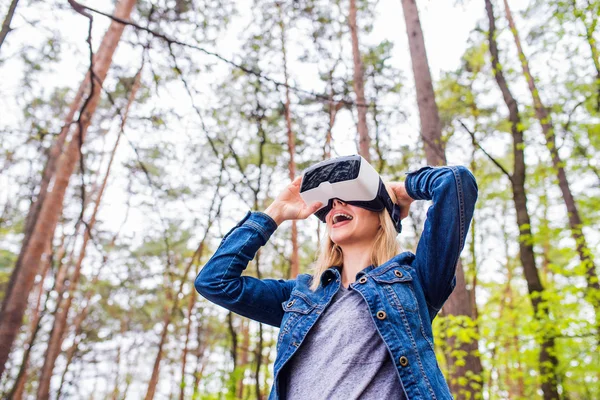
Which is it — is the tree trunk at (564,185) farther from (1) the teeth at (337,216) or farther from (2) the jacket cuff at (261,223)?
(2) the jacket cuff at (261,223)

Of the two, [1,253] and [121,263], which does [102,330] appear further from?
[1,253]

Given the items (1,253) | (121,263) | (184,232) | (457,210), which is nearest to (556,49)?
(457,210)

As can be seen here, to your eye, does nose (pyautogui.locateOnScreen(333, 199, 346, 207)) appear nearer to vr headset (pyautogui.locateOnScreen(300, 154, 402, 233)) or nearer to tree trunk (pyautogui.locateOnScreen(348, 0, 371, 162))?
vr headset (pyautogui.locateOnScreen(300, 154, 402, 233))

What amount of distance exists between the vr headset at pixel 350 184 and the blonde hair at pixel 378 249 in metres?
0.05

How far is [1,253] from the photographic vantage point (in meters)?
12.4

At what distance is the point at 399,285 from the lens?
53.6 inches

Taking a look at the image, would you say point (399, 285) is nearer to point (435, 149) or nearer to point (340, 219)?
point (340, 219)

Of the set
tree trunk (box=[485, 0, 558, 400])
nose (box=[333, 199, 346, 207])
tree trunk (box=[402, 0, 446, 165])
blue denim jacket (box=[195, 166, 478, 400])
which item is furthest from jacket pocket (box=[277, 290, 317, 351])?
tree trunk (box=[485, 0, 558, 400])

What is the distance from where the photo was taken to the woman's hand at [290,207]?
5.65 feet

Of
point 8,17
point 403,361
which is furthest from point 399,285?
point 8,17

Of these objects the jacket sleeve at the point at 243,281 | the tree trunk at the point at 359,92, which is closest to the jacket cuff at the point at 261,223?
the jacket sleeve at the point at 243,281

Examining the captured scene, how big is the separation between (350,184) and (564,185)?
817 cm

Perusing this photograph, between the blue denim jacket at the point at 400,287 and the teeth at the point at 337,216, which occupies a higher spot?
the teeth at the point at 337,216

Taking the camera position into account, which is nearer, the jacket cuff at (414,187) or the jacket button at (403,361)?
the jacket button at (403,361)
